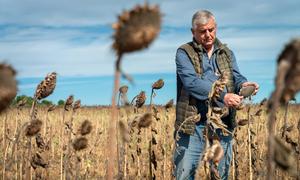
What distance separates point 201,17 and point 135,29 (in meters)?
3.05

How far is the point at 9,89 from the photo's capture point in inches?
86.0

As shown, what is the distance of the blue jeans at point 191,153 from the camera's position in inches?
196

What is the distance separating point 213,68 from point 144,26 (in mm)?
3211

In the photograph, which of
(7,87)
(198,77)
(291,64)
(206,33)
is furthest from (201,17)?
(291,64)

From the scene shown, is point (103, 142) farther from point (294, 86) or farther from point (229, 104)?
point (294, 86)

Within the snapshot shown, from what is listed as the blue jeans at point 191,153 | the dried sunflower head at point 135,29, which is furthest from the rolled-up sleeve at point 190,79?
the dried sunflower head at point 135,29

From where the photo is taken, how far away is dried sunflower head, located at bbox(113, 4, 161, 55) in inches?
72.8

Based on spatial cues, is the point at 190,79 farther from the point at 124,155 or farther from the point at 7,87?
the point at 7,87

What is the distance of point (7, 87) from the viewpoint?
7.18 feet

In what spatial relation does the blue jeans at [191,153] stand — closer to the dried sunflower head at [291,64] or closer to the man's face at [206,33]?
the man's face at [206,33]

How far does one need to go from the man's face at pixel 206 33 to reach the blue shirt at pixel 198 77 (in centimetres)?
12

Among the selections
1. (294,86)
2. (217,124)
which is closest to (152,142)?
(217,124)

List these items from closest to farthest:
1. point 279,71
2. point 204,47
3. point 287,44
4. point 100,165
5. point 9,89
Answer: point 279,71 < point 287,44 < point 9,89 < point 204,47 < point 100,165

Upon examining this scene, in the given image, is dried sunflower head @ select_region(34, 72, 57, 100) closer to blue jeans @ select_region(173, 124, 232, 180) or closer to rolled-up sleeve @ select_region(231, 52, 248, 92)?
blue jeans @ select_region(173, 124, 232, 180)
